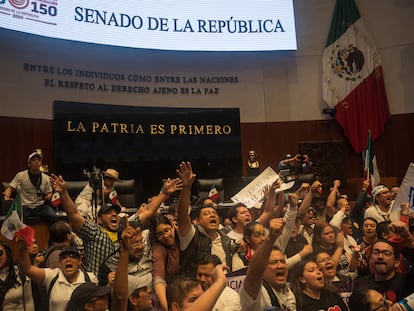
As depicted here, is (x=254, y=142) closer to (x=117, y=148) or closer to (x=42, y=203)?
(x=117, y=148)

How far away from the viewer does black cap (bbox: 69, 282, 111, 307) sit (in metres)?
2.93

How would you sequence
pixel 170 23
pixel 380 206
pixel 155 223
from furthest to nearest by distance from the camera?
1. pixel 170 23
2. pixel 380 206
3. pixel 155 223

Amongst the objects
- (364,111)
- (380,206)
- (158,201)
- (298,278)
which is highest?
(364,111)

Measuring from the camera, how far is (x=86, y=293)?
9.70 ft

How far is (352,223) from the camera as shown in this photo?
19.6 ft

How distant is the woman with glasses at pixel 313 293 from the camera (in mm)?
3457

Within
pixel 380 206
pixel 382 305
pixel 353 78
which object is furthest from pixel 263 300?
pixel 353 78

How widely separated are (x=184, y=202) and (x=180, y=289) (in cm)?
88

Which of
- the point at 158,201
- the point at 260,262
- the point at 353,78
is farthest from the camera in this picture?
the point at 353,78

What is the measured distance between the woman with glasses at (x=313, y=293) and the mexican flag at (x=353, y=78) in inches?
311

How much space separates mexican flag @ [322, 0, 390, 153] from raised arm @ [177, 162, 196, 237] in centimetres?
795

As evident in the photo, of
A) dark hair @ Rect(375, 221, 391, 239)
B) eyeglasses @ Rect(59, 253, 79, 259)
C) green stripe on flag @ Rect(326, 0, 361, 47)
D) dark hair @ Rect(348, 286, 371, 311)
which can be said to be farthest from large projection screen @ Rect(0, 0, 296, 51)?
dark hair @ Rect(348, 286, 371, 311)

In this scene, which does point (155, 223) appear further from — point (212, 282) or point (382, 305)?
point (382, 305)

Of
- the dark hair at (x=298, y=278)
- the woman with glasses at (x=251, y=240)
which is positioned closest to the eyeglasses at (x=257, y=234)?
the woman with glasses at (x=251, y=240)
